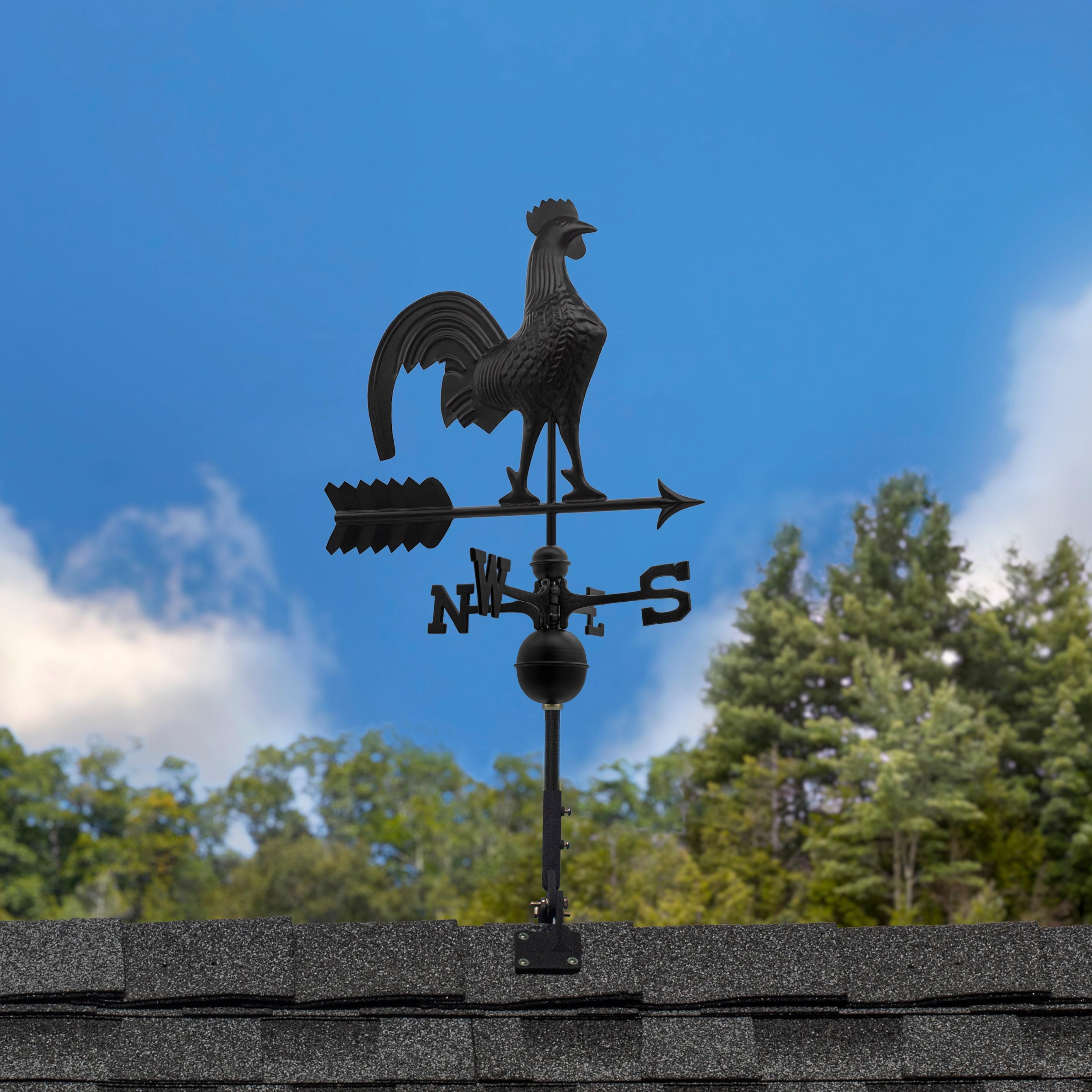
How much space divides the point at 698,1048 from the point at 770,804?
1362 cm

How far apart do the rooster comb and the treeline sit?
10140 mm

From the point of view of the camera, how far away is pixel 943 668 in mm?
15273

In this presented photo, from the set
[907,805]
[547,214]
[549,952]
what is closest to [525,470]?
[547,214]

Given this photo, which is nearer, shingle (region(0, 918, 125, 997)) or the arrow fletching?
shingle (region(0, 918, 125, 997))

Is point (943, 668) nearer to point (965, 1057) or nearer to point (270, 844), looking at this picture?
point (270, 844)

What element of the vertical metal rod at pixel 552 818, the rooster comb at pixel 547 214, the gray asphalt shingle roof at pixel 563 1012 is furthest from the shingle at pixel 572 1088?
the rooster comb at pixel 547 214

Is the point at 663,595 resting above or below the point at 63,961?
above

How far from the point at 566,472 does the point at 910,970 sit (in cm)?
99

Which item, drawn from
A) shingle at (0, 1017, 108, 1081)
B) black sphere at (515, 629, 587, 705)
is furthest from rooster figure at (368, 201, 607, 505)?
shingle at (0, 1017, 108, 1081)

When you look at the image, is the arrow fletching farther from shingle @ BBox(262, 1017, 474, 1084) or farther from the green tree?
the green tree

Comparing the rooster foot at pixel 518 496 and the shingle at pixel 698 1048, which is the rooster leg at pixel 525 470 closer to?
the rooster foot at pixel 518 496

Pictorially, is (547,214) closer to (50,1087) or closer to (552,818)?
(552,818)

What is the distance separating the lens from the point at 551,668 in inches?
64.0

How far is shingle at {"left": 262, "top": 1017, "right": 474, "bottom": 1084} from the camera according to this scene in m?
1.64
